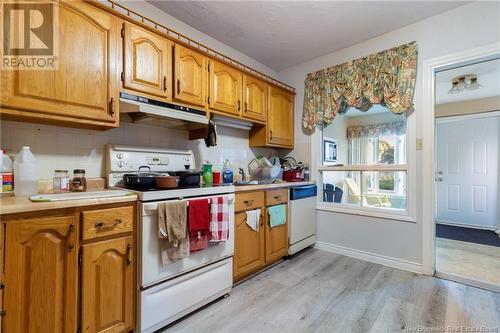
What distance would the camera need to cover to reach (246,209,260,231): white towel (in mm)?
2178

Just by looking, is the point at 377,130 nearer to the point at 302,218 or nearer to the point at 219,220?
the point at 302,218

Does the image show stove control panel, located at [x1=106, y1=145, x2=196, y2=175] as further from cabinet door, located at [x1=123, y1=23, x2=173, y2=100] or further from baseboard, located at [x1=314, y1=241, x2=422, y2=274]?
baseboard, located at [x1=314, y1=241, x2=422, y2=274]

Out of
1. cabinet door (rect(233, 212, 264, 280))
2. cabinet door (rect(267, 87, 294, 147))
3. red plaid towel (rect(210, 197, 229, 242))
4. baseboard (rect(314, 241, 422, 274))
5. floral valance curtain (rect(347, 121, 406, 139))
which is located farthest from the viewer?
cabinet door (rect(267, 87, 294, 147))

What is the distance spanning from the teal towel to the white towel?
0.59 ft

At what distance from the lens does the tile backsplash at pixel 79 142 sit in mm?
1523

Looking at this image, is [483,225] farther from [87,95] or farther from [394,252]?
[87,95]

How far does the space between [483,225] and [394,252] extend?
9.93ft

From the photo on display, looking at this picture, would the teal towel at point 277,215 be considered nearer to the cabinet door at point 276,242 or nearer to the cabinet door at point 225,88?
the cabinet door at point 276,242

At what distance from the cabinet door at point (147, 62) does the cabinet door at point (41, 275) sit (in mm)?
1054

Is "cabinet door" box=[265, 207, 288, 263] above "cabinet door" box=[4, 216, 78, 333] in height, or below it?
below

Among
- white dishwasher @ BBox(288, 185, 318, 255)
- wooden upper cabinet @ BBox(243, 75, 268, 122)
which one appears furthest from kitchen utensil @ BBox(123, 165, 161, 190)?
white dishwasher @ BBox(288, 185, 318, 255)

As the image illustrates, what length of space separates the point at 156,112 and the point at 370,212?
8.11ft

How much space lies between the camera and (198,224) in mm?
1633

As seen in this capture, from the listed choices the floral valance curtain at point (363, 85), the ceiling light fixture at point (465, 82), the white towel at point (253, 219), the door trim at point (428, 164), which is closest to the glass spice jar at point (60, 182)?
the white towel at point (253, 219)
